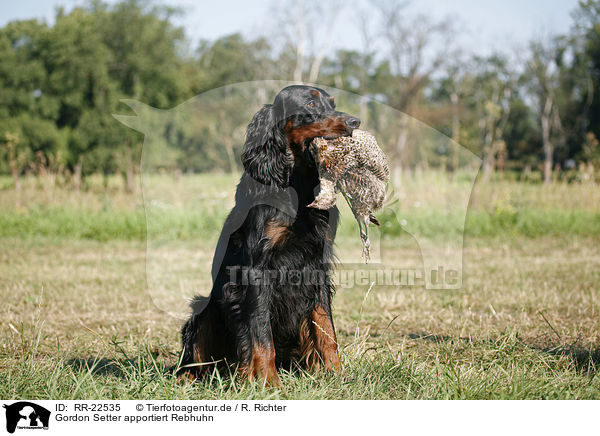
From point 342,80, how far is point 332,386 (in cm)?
2954

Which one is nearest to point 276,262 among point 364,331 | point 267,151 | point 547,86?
point 267,151

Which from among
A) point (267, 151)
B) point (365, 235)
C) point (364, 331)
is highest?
point (267, 151)

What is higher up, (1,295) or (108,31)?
(108,31)

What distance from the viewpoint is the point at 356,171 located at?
8.73 ft

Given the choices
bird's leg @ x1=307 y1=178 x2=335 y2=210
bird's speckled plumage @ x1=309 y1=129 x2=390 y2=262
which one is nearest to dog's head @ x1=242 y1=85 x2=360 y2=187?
bird's speckled plumage @ x1=309 y1=129 x2=390 y2=262

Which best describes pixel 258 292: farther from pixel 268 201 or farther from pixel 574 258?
pixel 574 258

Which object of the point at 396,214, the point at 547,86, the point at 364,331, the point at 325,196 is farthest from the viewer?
the point at 547,86

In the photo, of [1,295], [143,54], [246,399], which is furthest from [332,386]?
[143,54]

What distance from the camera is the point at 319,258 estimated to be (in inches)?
106

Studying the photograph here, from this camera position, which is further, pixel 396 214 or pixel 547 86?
pixel 547 86

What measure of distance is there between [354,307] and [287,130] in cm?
240
